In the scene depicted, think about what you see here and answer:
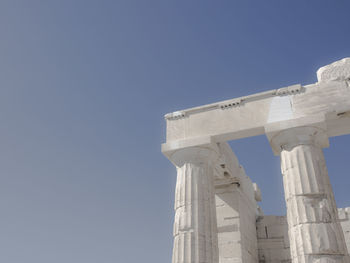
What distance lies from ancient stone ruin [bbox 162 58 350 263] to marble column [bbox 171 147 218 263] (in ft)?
0.10

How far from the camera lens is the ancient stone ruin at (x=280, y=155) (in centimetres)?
1043

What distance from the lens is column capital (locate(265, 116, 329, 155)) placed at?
38.4 feet

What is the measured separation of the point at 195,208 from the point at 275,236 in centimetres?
678

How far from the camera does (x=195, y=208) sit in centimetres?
1218

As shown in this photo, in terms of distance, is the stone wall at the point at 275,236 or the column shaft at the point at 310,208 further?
the stone wall at the point at 275,236

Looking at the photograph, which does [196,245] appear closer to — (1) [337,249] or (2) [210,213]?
(2) [210,213]

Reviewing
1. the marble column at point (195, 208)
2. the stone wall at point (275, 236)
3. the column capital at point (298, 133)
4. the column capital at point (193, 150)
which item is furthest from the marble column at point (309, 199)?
the stone wall at point (275, 236)

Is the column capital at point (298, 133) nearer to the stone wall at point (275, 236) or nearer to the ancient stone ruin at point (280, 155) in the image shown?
the ancient stone ruin at point (280, 155)

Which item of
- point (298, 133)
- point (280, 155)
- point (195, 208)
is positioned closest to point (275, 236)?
point (280, 155)

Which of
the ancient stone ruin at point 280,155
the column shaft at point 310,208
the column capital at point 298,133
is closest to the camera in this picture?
the column shaft at point 310,208

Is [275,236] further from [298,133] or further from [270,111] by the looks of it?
[270,111]

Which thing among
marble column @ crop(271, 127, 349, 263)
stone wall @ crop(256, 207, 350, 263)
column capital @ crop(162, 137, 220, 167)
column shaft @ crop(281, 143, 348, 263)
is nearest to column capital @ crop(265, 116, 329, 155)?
marble column @ crop(271, 127, 349, 263)

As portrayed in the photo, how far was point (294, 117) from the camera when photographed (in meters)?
12.0

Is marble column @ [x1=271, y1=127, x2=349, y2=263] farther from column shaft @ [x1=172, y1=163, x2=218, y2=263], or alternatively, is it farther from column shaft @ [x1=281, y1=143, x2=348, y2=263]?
column shaft @ [x1=172, y1=163, x2=218, y2=263]
